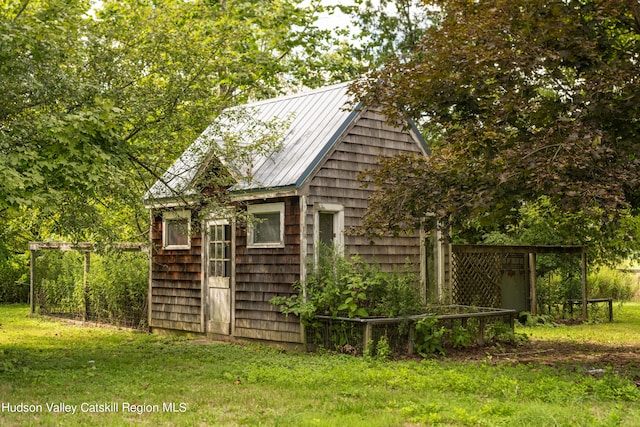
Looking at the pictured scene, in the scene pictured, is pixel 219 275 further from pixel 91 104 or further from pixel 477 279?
pixel 477 279

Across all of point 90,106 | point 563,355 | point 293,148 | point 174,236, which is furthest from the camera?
point 174,236

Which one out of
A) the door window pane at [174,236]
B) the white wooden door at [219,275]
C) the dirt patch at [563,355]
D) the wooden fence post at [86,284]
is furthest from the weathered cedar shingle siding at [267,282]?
the wooden fence post at [86,284]

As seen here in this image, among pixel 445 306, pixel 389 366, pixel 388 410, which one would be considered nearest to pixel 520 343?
pixel 445 306

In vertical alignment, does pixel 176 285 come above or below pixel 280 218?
below

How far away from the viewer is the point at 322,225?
552 inches

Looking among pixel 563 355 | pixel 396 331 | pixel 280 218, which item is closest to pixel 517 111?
pixel 396 331

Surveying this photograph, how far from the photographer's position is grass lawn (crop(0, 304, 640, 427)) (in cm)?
749

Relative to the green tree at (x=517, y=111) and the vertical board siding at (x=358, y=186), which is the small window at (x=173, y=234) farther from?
the green tree at (x=517, y=111)

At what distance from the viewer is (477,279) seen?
17.4 metres

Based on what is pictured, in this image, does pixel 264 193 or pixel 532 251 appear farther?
pixel 532 251

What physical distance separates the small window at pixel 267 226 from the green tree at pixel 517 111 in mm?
2880

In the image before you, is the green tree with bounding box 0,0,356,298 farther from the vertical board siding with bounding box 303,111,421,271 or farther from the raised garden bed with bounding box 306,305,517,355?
the raised garden bed with bounding box 306,305,517,355

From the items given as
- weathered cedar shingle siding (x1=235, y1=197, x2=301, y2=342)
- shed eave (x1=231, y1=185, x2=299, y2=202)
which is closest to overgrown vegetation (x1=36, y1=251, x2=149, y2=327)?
weathered cedar shingle siding (x1=235, y1=197, x2=301, y2=342)

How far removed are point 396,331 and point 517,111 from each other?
4.51m
